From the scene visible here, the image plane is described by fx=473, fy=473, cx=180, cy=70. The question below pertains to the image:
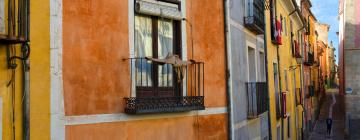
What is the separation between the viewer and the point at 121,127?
736 centimetres

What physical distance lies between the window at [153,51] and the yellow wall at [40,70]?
1.98 m

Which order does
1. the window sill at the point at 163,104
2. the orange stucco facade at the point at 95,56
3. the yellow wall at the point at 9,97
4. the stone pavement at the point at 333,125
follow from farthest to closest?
the stone pavement at the point at 333,125 < the window sill at the point at 163,104 < the orange stucco facade at the point at 95,56 < the yellow wall at the point at 9,97

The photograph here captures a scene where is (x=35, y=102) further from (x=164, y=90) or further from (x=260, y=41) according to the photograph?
(x=260, y=41)

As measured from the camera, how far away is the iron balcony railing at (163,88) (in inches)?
301

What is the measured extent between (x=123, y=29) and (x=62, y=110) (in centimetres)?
181

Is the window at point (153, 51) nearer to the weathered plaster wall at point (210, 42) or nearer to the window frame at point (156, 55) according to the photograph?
the window frame at point (156, 55)

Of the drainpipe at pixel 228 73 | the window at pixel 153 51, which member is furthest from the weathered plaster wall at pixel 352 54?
the window at pixel 153 51

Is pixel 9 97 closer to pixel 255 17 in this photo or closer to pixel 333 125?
pixel 255 17

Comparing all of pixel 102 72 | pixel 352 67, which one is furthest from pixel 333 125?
pixel 102 72

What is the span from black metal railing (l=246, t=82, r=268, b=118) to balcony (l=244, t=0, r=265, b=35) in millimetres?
1581

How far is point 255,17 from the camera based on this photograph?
521 inches

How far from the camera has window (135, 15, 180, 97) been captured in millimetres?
7875

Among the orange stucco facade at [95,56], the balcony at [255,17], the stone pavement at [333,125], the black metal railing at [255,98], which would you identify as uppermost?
the balcony at [255,17]

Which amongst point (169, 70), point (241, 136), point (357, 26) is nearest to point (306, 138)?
point (357, 26)
